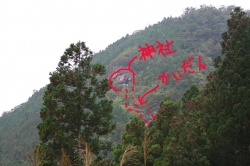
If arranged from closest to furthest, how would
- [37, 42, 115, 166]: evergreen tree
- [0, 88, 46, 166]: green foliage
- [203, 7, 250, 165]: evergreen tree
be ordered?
[203, 7, 250, 165]: evergreen tree → [37, 42, 115, 166]: evergreen tree → [0, 88, 46, 166]: green foliage

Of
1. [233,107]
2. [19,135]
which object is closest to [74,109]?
[233,107]

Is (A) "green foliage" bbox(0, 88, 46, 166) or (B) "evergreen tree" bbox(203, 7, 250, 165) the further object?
(A) "green foliage" bbox(0, 88, 46, 166)

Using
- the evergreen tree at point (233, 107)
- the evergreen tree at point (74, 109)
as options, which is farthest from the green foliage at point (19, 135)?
the evergreen tree at point (233, 107)

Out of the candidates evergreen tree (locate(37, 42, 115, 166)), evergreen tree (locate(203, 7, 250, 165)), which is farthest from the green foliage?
evergreen tree (locate(203, 7, 250, 165))

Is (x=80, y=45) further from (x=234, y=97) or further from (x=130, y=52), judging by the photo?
(x=130, y=52)

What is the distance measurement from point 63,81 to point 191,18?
68.0m

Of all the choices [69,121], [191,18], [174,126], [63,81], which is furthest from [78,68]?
[191,18]

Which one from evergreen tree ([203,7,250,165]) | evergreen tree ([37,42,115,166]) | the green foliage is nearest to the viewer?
evergreen tree ([203,7,250,165])

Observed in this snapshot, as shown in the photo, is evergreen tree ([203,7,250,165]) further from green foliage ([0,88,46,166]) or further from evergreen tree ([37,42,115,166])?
green foliage ([0,88,46,166])

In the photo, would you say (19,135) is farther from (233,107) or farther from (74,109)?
(233,107)

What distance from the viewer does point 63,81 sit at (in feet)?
26.6

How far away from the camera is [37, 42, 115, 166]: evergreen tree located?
→ 24.0 ft

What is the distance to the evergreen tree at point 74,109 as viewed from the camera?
7304 mm

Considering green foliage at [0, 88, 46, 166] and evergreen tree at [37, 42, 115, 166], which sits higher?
evergreen tree at [37, 42, 115, 166]
